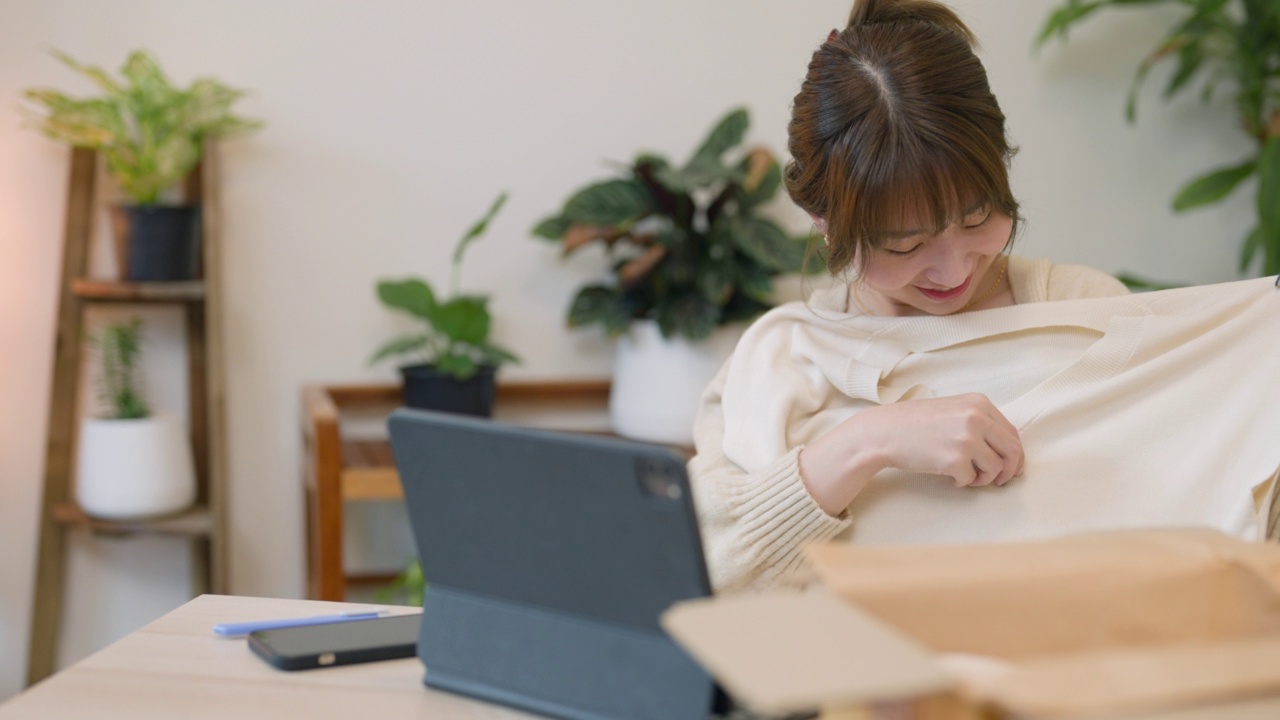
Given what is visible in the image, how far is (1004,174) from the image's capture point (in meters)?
1.00

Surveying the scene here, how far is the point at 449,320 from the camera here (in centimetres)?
216

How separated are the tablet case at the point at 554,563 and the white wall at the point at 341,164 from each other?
1646 millimetres

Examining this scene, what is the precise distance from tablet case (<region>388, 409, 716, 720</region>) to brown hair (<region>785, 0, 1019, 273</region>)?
456 mm

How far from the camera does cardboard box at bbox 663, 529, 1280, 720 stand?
1.48 ft

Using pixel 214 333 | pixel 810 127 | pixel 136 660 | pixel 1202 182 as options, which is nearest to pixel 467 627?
pixel 136 660

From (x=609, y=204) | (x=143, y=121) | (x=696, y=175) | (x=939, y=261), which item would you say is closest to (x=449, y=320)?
(x=609, y=204)

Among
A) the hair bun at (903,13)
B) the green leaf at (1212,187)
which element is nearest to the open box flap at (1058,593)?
the hair bun at (903,13)

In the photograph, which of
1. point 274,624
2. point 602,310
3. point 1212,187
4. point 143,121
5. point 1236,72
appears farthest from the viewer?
point 1236,72

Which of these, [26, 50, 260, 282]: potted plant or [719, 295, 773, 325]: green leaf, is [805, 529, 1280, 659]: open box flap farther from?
[26, 50, 260, 282]: potted plant

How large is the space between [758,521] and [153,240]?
58.2 inches

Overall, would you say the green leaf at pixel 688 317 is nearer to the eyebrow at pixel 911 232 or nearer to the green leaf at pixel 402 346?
the green leaf at pixel 402 346

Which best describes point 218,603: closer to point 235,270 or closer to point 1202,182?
point 235,270

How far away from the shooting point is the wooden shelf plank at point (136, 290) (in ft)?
6.76

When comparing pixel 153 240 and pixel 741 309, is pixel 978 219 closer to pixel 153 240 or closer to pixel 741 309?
pixel 741 309
